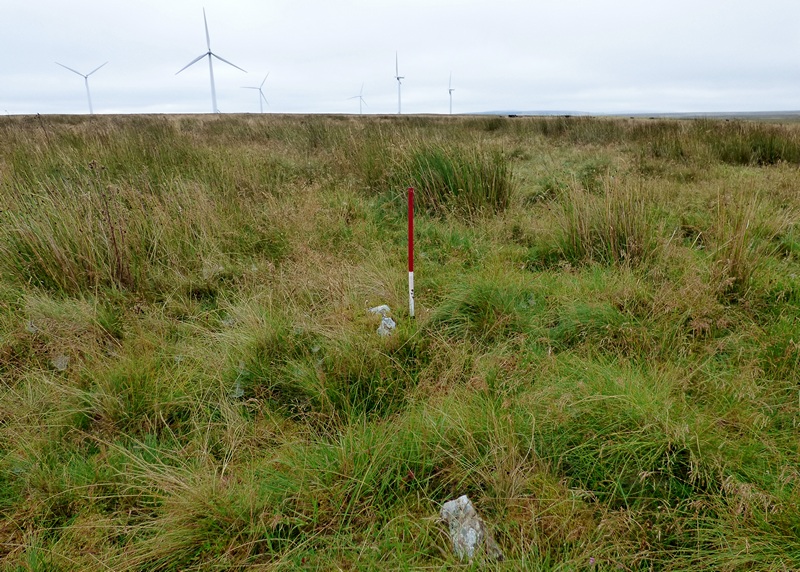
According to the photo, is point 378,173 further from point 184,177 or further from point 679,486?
point 679,486

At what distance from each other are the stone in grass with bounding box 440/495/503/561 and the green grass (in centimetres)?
5

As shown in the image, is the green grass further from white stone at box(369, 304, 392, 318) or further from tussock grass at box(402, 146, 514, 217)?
tussock grass at box(402, 146, 514, 217)

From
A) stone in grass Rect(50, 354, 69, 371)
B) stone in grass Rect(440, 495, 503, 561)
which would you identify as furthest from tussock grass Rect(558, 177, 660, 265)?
stone in grass Rect(50, 354, 69, 371)

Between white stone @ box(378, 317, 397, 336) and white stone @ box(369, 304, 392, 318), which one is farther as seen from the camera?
white stone @ box(369, 304, 392, 318)

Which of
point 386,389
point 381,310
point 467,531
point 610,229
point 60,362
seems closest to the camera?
point 467,531

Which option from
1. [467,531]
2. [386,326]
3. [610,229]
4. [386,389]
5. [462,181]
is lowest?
[467,531]

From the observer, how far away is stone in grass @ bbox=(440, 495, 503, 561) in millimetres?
1545

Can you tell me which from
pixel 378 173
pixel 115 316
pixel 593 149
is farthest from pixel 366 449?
pixel 593 149

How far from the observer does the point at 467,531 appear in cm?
161

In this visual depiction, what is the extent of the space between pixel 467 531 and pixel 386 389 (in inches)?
35.1

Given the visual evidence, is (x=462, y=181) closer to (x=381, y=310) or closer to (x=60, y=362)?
(x=381, y=310)

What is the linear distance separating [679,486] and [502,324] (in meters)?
1.42

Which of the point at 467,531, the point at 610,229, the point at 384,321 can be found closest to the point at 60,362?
the point at 384,321

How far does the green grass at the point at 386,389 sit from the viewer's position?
1.62m
